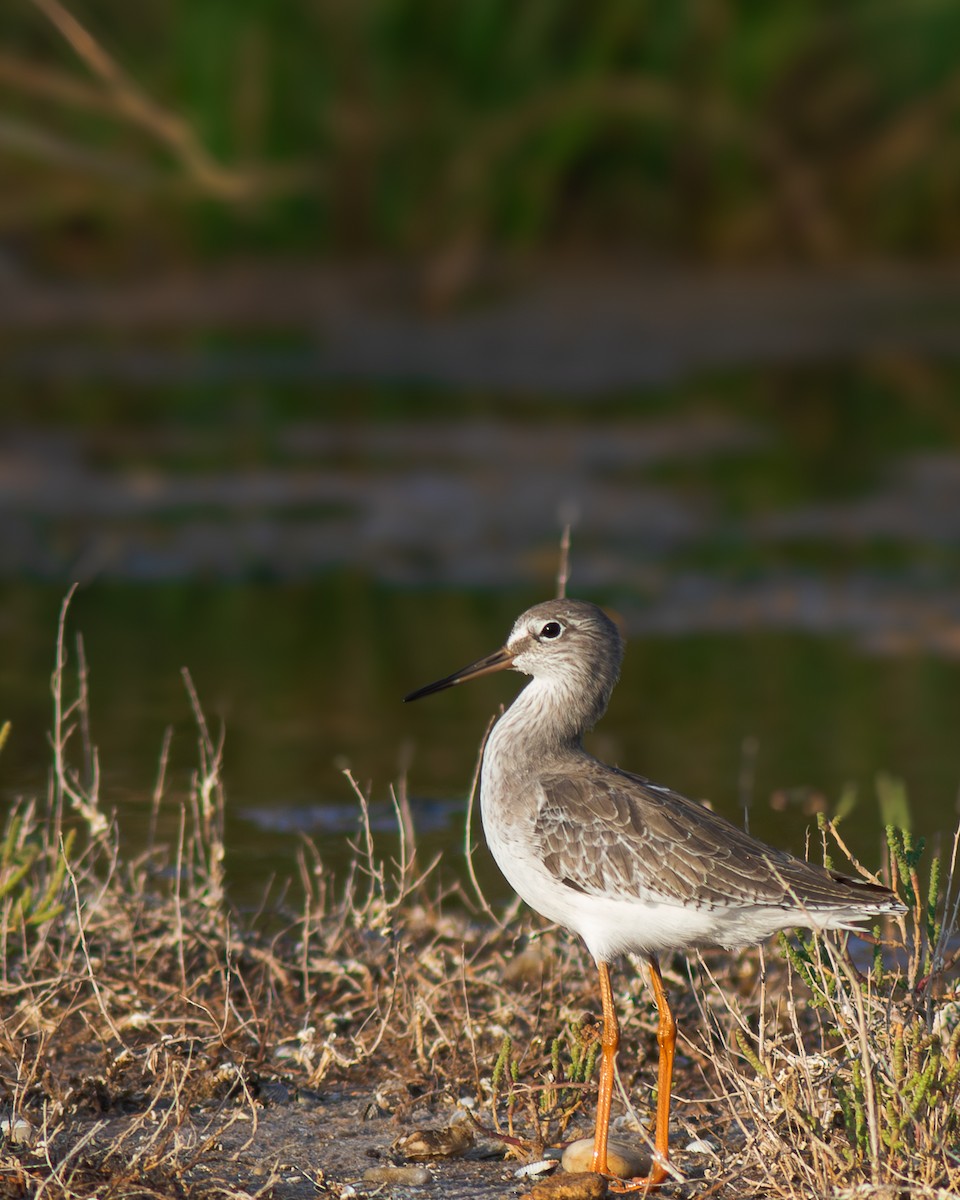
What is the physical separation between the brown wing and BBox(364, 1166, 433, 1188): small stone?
65 centimetres

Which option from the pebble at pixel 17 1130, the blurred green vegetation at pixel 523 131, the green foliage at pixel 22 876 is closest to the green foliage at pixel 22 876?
the green foliage at pixel 22 876

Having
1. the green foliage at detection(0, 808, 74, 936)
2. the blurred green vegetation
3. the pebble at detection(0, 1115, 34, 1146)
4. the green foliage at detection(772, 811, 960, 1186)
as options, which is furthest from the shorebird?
the blurred green vegetation

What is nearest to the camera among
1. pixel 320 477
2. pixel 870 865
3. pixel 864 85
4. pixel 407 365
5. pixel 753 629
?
pixel 870 865

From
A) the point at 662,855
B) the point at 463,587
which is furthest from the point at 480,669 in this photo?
the point at 463,587

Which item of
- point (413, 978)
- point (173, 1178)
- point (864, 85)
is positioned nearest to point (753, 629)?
point (413, 978)

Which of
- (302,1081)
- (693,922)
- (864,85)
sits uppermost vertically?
(864,85)

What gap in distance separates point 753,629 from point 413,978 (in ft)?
14.9

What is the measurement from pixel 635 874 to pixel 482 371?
10.2 metres

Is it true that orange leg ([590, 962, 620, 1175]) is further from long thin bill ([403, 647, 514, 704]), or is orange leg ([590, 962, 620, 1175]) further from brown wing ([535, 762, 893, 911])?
long thin bill ([403, 647, 514, 704])

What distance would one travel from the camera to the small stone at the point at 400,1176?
398cm

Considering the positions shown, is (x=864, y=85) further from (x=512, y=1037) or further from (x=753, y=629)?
(x=512, y=1037)

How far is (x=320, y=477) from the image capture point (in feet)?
38.0

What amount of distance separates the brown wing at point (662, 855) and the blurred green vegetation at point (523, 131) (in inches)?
429

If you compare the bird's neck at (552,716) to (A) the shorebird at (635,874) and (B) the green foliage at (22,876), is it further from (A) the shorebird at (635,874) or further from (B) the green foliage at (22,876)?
(B) the green foliage at (22,876)
